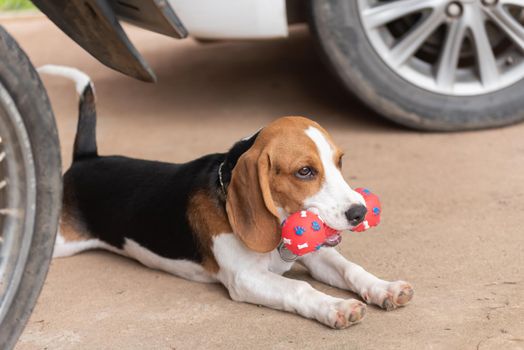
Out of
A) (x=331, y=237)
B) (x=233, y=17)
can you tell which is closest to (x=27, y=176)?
(x=331, y=237)

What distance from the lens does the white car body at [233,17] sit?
4.90 meters

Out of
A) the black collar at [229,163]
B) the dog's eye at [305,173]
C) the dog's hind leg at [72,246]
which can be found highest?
the dog's eye at [305,173]

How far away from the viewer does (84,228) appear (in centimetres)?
412

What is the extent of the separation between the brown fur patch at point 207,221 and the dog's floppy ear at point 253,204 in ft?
0.48

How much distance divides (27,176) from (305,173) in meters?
1.06

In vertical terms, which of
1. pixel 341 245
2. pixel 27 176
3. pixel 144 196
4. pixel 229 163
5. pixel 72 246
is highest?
pixel 27 176

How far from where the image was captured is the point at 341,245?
3.97 metres

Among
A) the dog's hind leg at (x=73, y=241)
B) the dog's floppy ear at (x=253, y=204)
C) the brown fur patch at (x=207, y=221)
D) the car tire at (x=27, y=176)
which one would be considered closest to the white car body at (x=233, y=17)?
the dog's hind leg at (x=73, y=241)

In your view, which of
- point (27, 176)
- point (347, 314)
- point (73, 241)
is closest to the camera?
point (27, 176)

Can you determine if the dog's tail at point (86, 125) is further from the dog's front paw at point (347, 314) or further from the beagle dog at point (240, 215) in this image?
the dog's front paw at point (347, 314)

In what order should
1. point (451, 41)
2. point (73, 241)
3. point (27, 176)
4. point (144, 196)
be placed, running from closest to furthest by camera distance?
point (27, 176) < point (144, 196) < point (73, 241) < point (451, 41)

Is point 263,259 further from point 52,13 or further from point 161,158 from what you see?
point 161,158

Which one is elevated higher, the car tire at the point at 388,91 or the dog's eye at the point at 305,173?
the dog's eye at the point at 305,173

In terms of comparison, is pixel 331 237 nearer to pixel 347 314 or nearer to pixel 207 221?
pixel 347 314
